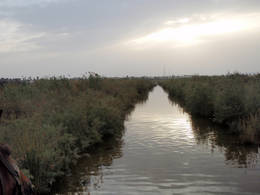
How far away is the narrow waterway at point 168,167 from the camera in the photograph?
27.3 feet

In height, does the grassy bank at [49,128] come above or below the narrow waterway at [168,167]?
above

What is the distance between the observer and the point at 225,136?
15102mm

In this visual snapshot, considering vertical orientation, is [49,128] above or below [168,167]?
above

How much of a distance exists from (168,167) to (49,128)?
4159 mm

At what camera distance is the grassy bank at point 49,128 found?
312 inches

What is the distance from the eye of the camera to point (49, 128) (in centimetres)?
950

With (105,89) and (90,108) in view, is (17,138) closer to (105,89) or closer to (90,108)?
(90,108)

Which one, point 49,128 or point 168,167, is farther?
point 168,167

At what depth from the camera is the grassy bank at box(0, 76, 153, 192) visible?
312 inches

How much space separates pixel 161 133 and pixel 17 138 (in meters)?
8.91

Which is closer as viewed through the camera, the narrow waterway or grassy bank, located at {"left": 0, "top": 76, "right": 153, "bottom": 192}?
grassy bank, located at {"left": 0, "top": 76, "right": 153, "bottom": 192}

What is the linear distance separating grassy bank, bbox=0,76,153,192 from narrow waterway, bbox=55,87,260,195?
2.30 ft

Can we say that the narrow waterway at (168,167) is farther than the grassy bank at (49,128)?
Yes

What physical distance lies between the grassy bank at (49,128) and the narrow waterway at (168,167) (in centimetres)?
70
